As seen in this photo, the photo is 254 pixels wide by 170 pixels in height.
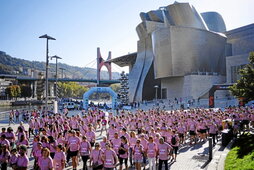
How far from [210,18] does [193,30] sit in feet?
71.8

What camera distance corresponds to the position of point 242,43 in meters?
61.9

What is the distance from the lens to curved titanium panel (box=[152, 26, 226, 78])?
55875mm

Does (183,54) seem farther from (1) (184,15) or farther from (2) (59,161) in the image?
(2) (59,161)

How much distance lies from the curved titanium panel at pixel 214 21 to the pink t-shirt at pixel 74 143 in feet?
239

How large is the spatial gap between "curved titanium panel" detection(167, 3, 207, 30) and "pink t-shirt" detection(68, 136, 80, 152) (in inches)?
2170

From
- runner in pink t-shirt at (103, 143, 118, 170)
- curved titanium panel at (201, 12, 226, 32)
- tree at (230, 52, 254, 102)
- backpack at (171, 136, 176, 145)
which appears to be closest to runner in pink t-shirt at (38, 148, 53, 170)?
runner in pink t-shirt at (103, 143, 118, 170)

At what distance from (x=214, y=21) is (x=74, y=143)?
244 feet

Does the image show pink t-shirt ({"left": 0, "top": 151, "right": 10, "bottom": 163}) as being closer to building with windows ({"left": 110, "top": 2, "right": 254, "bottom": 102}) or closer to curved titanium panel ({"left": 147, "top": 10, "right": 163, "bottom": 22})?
building with windows ({"left": 110, "top": 2, "right": 254, "bottom": 102})

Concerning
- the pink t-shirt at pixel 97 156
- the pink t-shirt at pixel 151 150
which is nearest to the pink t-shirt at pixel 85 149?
the pink t-shirt at pixel 97 156

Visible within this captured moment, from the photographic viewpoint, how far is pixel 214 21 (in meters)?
74.8

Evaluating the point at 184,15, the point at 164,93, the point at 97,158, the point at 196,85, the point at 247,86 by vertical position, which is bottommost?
the point at 97,158

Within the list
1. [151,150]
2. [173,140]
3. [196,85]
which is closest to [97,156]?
[151,150]

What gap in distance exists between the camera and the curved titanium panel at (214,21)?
74.5 metres

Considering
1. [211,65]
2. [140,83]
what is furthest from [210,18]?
[140,83]
